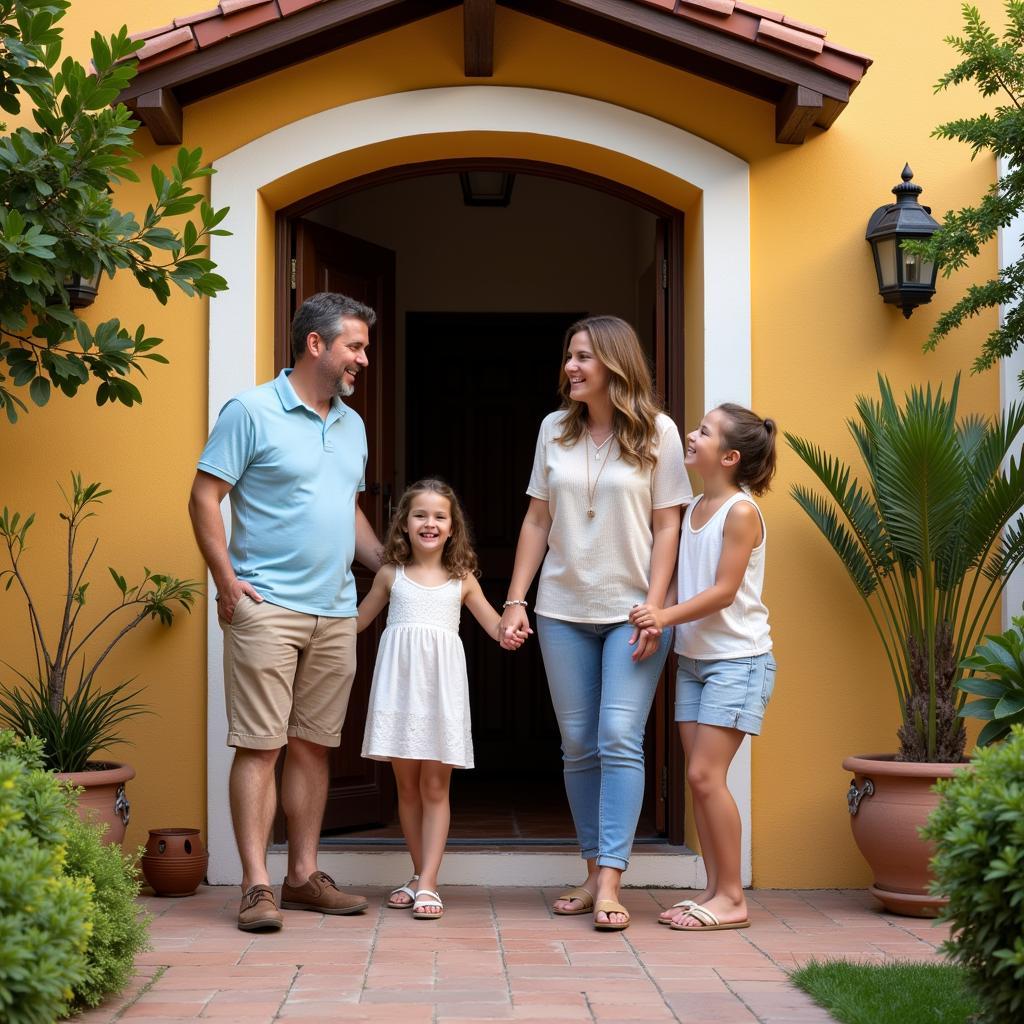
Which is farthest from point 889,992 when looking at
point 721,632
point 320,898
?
point 320,898

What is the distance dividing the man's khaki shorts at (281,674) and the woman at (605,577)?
0.65 m

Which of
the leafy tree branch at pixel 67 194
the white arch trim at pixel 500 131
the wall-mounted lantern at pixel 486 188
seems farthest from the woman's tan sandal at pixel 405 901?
the wall-mounted lantern at pixel 486 188

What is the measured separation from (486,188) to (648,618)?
149 inches

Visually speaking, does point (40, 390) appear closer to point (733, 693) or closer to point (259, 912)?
point (259, 912)

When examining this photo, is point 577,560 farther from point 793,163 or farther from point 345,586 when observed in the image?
point 793,163

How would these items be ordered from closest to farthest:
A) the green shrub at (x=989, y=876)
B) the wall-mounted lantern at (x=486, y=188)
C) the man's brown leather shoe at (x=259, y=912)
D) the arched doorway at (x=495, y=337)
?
1. the green shrub at (x=989, y=876)
2. the man's brown leather shoe at (x=259, y=912)
3. the wall-mounted lantern at (x=486, y=188)
4. the arched doorway at (x=495, y=337)

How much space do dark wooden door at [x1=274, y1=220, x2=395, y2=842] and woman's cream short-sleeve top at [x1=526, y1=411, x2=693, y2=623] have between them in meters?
1.65

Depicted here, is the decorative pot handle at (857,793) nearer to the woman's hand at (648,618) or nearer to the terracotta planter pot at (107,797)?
the woman's hand at (648,618)

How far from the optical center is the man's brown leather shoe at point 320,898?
486cm

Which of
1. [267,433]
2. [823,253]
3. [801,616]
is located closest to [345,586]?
[267,433]

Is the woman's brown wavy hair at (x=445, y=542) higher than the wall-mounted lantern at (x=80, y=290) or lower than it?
lower

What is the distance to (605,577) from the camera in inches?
190

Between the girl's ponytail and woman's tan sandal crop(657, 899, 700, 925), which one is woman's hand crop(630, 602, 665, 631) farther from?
woman's tan sandal crop(657, 899, 700, 925)

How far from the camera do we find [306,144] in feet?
18.9
